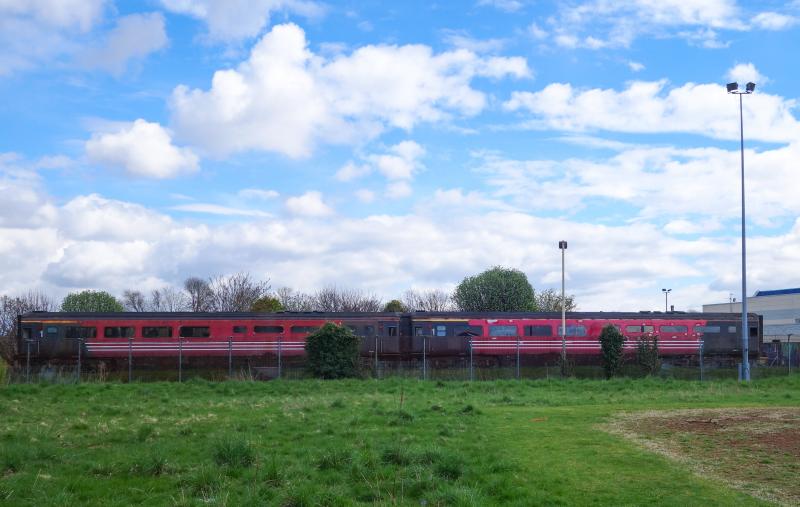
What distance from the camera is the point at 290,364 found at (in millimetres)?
35438

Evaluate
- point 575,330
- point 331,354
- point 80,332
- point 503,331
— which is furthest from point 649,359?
point 80,332

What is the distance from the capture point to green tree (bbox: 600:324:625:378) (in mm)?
30672

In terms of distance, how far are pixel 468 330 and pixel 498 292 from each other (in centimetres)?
2407

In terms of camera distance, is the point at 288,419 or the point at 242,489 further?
the point at 288,419

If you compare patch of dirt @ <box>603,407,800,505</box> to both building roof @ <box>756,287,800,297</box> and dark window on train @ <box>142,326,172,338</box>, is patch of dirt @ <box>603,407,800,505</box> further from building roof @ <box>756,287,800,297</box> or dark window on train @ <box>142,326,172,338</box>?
building roof @ <box>756,287,800,297</box>

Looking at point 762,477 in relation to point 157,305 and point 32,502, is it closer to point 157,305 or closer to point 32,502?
point 32,502

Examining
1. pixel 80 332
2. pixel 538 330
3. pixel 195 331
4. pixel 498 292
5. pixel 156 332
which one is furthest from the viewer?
pixel 498 292

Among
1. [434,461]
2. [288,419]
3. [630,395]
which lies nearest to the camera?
[434,461]

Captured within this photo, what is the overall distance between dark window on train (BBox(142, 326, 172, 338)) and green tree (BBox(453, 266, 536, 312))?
105ft

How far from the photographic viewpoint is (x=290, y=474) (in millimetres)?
9922

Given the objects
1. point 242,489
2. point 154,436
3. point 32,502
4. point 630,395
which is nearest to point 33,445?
point 154,436

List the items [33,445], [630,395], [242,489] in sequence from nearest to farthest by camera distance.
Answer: [242,489]
[33,445]
[630,395]

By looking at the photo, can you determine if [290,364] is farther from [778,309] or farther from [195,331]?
[778,309]

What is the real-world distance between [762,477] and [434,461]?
166 inches
